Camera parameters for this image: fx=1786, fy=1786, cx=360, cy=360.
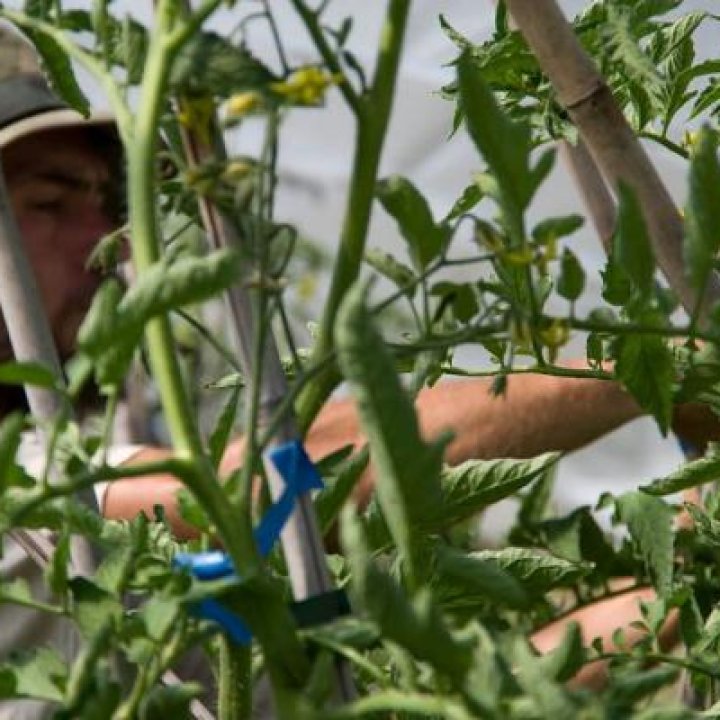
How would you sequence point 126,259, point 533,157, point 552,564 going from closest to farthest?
point 552,564 → point 533,157 → point 126,259

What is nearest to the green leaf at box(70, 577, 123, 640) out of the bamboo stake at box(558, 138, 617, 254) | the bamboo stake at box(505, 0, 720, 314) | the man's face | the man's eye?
the bamboo stake at box(505, 0, 720, 314)

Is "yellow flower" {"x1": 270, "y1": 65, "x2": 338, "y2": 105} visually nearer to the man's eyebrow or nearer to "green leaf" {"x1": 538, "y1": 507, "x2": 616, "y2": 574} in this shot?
"green leaf" {"x1": 538, "y1": 507, "x2": 616, "y2": 574}

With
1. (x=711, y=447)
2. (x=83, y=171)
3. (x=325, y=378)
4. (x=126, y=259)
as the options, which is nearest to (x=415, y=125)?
(x=83, y=171)

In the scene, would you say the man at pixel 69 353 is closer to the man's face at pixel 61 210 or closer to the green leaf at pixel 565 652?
the man's face at pixel 61 210

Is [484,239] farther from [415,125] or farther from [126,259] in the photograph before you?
[415,125]

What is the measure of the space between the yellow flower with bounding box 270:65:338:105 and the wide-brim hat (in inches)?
55.7

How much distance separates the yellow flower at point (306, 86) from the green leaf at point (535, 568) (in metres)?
0.30

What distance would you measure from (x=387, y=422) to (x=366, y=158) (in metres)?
0.09

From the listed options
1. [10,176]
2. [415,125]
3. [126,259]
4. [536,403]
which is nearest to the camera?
[536,403]

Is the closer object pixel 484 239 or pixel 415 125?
pixel 484 239

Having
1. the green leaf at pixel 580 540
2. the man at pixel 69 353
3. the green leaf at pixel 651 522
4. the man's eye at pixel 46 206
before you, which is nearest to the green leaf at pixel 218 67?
the green leaf at pixel 651 522

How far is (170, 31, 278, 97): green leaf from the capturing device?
427mm

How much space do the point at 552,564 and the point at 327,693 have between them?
0.97 feet

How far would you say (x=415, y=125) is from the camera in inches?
127
